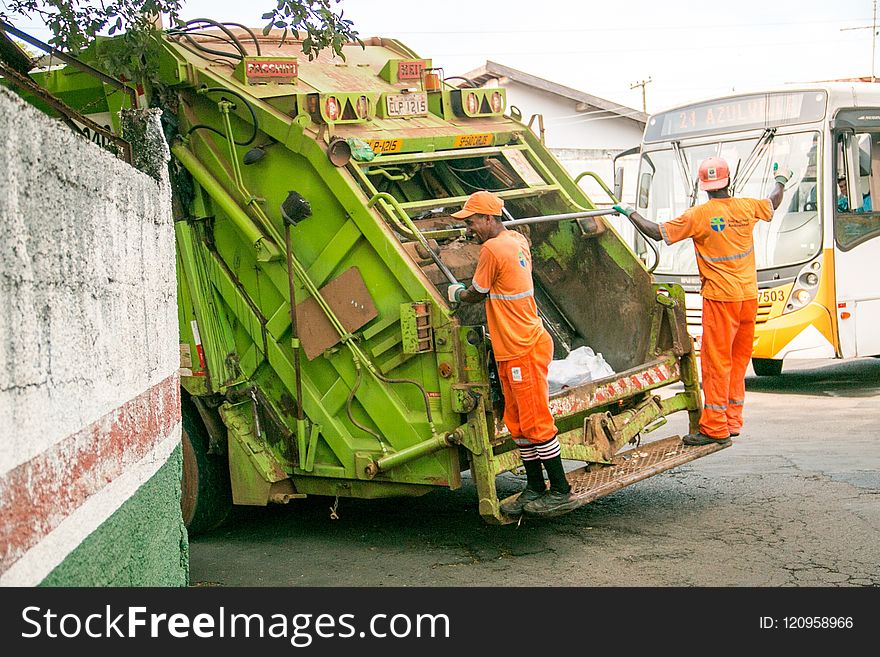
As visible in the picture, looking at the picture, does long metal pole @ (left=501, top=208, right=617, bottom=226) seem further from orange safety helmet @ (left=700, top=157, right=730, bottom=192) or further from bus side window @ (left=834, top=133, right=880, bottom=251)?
bus side window @ (left=834, top=133, right=880, bottom=251)

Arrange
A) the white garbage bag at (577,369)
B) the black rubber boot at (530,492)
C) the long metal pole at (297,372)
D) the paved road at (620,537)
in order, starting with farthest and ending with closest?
the white garbage bag at (577,369)
the long metal pole at (297,372)
the black rubber boot at (530,492)
the paved road at (620,537)

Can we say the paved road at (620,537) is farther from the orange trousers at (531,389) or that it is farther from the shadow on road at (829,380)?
the shadow on road at (829,380)

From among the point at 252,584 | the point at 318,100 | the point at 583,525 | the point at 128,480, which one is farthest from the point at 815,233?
the point at 128,480

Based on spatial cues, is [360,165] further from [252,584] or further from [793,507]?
[793,507]

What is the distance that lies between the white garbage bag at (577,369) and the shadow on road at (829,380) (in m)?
4.81

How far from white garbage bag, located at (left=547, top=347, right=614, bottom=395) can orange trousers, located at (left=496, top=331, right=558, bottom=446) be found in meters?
0.56

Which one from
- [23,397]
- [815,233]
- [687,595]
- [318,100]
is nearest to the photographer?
[23,397]

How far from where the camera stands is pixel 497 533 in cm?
588

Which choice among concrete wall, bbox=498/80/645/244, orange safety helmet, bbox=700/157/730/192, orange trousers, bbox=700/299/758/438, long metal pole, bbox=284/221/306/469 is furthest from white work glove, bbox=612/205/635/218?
concrete wall, bbox=498/80/645/244

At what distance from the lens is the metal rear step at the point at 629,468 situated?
5520 millimetres

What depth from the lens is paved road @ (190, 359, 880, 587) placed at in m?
Result: 5.12

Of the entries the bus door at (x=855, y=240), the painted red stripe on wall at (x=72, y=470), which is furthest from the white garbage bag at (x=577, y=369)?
the bus door at (x=855, y=240)

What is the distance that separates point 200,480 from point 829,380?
7581mm

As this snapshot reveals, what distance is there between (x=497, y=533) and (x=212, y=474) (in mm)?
1530
